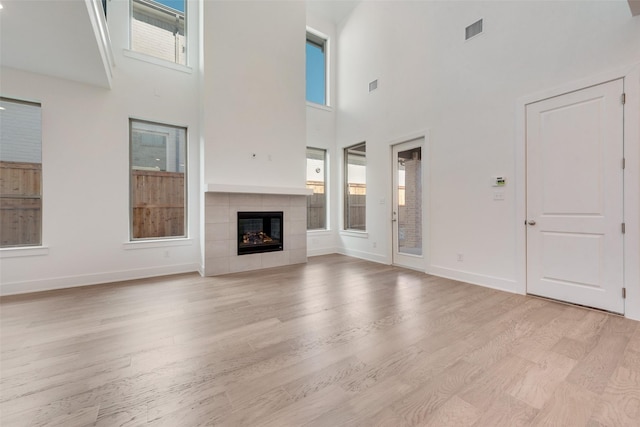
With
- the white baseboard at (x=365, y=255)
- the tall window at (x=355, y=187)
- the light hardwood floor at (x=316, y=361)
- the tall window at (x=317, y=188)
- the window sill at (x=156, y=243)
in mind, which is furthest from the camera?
the tall window at (x=317, y=188)

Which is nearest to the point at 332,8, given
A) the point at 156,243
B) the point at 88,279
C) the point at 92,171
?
the point at 92,171

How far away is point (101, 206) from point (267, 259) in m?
2.66

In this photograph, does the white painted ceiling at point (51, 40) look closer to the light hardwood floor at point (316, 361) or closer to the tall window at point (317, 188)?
the light hardwood floor at point (316, 361)

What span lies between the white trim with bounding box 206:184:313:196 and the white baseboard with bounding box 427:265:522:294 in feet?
8.75

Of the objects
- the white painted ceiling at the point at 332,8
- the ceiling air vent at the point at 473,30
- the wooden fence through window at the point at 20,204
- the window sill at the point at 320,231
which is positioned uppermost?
the white painted ceiling at the point at 332,8

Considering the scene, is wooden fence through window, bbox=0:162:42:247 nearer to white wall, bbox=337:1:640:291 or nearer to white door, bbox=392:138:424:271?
white wall, bbox=337:1:640:291

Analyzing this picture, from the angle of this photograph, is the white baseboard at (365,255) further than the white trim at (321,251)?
No

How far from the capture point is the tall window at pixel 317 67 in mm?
6520

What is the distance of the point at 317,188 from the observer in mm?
6395

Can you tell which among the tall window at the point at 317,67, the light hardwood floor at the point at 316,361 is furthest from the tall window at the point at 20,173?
the tall window at the point at 317,67

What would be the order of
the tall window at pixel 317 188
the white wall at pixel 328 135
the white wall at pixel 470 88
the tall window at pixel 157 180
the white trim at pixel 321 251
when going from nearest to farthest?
the white wall at pixel 470 88, the tall window at pixel 157 180, the white trim at pixel 321 251, the white wall at pixel 328 135, the tall window at pixel 317 188

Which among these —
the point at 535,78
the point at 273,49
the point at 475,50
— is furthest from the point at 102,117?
the point at 535,78

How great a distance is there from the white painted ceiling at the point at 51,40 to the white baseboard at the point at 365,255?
515cm

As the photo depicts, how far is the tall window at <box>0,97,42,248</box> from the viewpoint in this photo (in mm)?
3500
